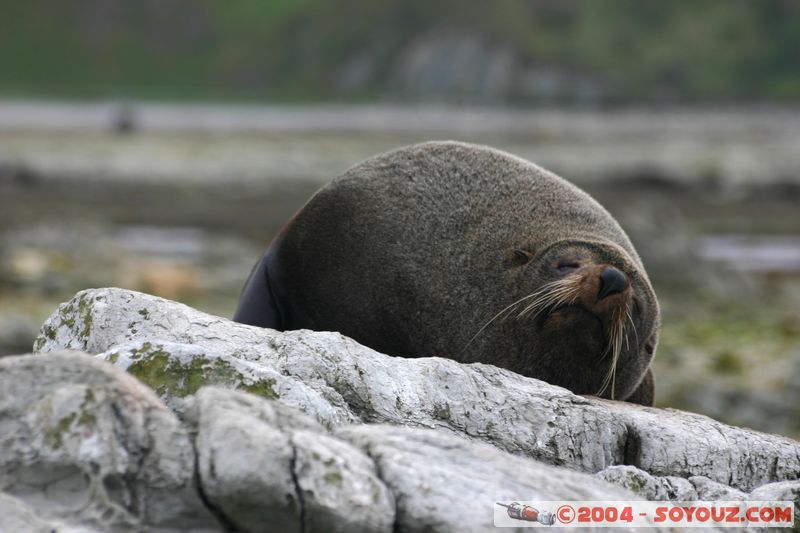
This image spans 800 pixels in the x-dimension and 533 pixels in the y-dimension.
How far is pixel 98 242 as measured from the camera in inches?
1043

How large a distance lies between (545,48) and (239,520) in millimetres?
146900

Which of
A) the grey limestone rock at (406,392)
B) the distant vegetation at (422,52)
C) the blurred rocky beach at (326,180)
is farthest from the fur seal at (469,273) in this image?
the distant vegetation at (422,52)

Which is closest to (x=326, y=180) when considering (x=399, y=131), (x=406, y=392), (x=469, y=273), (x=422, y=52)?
(x=399, y=131)

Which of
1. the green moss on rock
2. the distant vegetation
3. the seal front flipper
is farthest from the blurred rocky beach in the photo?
the distant vegetation

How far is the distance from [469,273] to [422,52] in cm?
14847

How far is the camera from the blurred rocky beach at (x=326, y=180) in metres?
18.0

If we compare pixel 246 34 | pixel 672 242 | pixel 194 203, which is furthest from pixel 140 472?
pixel 246 34

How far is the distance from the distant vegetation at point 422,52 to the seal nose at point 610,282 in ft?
423

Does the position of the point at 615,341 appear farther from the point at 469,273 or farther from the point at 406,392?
the point at 406,392

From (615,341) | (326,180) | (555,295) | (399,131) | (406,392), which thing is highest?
(399,131)

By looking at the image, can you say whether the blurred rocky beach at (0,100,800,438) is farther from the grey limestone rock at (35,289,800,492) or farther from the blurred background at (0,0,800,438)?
the grey limestone rock at (35,289,800,492)

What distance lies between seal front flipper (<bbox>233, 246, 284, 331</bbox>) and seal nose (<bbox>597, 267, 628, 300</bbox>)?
6.37 ft

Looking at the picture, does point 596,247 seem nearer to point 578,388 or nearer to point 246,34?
point 578,388

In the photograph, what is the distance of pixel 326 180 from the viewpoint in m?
47.7
